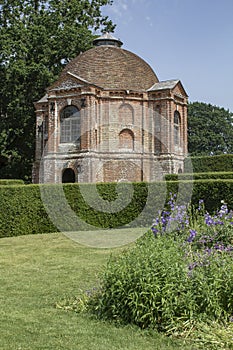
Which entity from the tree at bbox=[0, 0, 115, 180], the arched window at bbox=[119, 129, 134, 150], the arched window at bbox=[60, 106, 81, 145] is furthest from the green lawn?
the tree at bbox=[0, 0, 115, 180]

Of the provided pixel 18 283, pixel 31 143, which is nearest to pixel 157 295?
pixel 18 283

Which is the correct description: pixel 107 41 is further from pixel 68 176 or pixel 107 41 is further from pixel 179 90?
pixel 68 176

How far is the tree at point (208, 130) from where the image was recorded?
59.8 metres

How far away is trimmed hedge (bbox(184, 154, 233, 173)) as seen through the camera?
24.7 m

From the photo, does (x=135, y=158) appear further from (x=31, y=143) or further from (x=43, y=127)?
(x=31, y=143)

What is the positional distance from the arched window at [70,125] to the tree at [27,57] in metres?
6.35

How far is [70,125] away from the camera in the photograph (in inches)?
1112

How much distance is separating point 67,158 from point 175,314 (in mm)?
23298

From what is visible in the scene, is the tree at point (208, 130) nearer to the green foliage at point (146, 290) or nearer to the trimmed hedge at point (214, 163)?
the trimmed hedge at point (214, 163)

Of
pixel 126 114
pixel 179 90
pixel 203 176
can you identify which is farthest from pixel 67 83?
pixel 203 176

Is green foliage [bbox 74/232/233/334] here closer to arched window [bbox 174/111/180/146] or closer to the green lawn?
the green lawn

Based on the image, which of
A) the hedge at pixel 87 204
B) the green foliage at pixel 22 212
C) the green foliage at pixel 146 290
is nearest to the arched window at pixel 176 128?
the hedge at pixel 87 204

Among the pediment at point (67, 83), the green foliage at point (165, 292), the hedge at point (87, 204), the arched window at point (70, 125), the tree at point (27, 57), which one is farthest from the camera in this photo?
the tree at point (27, 57)

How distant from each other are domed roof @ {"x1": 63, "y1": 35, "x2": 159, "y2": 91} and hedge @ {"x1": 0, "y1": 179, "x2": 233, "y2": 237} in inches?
566
